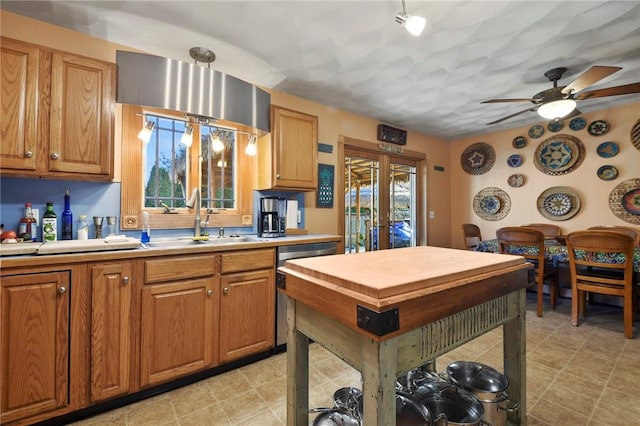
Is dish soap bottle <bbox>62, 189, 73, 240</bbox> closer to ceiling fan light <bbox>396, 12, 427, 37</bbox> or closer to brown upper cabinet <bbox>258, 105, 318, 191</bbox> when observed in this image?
brown upper cabinet <bbox>258, 105, 318, 191</bbox>

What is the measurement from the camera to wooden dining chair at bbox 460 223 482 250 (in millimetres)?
4054

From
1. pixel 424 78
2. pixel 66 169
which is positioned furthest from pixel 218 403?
pixel 424 78

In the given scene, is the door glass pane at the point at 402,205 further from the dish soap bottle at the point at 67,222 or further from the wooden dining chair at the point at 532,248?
the dish soap bottle at the point at 67,222

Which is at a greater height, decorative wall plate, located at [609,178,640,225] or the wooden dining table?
decorative wall plate, located at [609,178,640,225]

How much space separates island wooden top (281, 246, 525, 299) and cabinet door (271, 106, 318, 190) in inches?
61.1

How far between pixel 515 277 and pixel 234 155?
8.22 feet

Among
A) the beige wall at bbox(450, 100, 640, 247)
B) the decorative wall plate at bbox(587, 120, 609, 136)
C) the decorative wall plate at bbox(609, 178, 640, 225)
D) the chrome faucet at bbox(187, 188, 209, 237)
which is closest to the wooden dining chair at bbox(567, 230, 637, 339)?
the decorative wall plate at bbox(609, 178, 640, 225)

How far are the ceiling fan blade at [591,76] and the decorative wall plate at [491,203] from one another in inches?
91.3

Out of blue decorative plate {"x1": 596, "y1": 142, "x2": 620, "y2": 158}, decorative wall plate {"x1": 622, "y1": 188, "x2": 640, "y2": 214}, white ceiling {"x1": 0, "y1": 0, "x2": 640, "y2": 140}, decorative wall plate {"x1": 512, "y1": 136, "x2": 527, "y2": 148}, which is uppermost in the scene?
white ceiling {"x1": 0, "y1": 0, "x2": 640, "y2": 140}

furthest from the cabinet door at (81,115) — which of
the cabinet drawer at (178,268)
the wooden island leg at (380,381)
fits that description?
the wooden island leg at (380,381)

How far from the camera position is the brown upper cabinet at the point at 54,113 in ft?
5.35

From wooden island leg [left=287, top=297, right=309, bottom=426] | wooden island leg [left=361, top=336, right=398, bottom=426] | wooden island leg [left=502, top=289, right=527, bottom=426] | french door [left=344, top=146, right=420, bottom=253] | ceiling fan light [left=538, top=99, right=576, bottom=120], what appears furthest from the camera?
french door [left=344, top=146, right=420, bottom=253]

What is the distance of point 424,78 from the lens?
111 inches

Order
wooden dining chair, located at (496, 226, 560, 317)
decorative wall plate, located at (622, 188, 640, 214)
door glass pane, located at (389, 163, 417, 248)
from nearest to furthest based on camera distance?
1. wooden dining chair, located at (496, 226, 560, 317)
2. decorative wall plate, located at (622, 188, 640, 214)
3. door glass pane, located at (389, 163, 417, 248)
